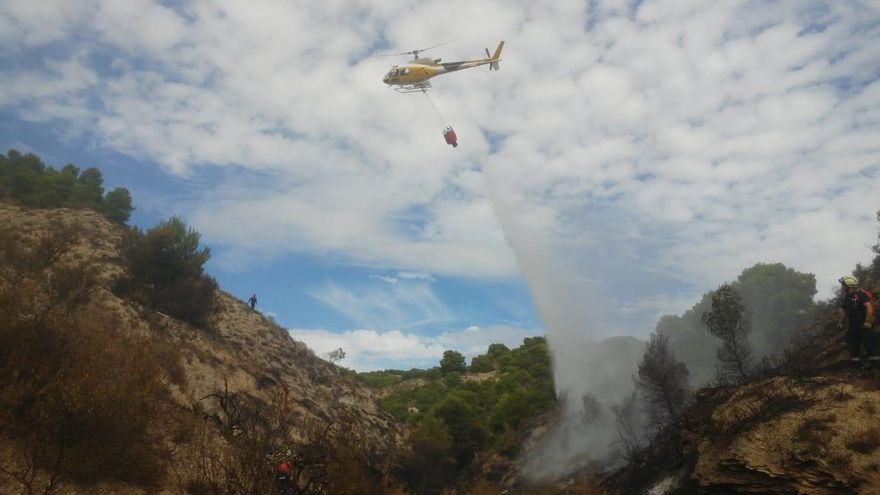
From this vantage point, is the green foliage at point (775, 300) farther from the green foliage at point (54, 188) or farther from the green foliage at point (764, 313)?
the green foliage at point (54, 188)

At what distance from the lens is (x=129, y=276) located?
94.5 ft

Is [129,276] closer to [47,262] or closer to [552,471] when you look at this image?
[47,262]

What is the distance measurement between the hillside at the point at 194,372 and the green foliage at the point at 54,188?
3.05 metres

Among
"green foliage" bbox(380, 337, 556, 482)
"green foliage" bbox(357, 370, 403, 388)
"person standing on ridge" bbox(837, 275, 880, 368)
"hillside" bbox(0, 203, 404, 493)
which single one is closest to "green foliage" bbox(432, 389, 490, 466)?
"green foliage" bbox(380, 337, 556, 482)

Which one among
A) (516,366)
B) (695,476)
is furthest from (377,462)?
(516,366)

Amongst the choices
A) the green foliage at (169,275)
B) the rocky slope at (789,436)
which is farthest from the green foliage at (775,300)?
the green foliage at (169,275)

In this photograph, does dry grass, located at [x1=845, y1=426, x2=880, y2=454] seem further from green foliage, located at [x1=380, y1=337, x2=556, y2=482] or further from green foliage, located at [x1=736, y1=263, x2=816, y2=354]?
green foliage, located at [x1=736, y1=263, x2=816, y2=354]

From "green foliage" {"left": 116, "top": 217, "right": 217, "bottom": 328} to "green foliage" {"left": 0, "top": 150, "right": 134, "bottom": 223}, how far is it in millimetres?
10698

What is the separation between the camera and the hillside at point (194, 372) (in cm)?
1189

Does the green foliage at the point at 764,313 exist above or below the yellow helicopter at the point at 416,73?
below

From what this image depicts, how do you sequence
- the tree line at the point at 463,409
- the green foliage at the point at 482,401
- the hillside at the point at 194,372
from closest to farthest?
the hillside at the point at 194,372
the tree line at the point at 463,409
the green foliage at the point at 482,401

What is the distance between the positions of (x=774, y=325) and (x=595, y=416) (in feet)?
115

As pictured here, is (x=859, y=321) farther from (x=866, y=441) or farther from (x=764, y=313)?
(x=764, y=313)

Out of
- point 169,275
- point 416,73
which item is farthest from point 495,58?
point 169,275
